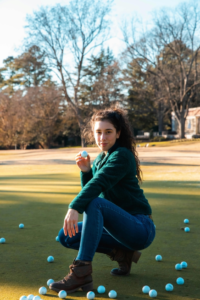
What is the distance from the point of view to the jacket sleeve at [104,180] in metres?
2.84

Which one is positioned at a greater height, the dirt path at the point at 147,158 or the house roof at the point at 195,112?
the house roof at the point at 195,112

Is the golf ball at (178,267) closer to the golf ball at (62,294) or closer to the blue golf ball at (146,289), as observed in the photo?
the blue golf ball at (146,289)

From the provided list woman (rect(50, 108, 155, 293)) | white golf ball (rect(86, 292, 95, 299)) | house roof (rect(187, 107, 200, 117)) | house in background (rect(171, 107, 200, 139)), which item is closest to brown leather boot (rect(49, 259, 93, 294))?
woman (rect(50, 108, 155, 293))

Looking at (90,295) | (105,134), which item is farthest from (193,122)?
(90,295)

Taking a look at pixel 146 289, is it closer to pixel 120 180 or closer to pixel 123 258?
pixel 123 258

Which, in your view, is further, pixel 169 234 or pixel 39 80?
pixel 39 80

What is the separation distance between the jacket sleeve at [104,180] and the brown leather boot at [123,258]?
709mm

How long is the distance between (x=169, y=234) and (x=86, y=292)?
6.72 ft

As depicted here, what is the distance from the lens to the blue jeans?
2.87 metres

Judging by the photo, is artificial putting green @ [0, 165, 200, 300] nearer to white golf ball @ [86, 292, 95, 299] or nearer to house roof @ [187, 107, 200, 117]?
white golf ball @ [86, 292, 95, 299]

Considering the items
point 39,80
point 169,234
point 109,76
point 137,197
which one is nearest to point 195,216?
point 169,234

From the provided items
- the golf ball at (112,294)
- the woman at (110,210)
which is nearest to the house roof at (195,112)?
the woman at (110,210)

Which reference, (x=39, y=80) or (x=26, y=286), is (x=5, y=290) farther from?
(x=39, y=80)

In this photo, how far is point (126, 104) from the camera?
50344 millimetres
